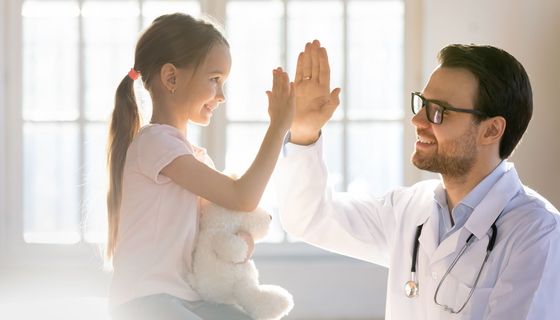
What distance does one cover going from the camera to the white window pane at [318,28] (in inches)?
192

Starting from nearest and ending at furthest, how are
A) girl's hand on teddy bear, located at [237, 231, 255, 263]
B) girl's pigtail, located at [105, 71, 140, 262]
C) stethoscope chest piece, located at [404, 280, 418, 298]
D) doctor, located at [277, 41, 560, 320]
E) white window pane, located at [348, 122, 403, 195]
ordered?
girl's hand on teddy bear, located at [237, 231, 255, 263] < girl's pigtail, located at [105, 71, 140, 262] < doctor, located at [277, 41, 560, 320] < stethoscope chest piece, located at [404, 280, 418, 298] < white window pane, located at [348, 122, 403, 195]

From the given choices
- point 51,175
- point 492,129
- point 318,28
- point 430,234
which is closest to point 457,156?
point 492,129

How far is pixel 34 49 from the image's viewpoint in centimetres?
490

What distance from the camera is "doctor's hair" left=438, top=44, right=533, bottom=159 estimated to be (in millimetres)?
2502

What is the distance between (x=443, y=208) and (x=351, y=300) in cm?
226

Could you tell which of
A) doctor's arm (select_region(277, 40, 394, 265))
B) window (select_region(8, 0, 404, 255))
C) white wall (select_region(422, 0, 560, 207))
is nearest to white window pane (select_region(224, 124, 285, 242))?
window (select_region(8, 0, 404, 255))

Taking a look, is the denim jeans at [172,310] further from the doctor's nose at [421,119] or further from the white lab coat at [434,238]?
the doctor's nose at [421,119]

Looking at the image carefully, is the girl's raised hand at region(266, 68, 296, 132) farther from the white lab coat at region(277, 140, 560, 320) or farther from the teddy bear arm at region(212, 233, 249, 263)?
the white lab coat at region(277, 140, 560, 320)

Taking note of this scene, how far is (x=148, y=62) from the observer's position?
7.15 feet

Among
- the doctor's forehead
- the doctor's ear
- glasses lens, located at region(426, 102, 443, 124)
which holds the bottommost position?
the doctor's ear

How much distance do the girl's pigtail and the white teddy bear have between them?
0.24 metres

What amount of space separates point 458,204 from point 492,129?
0.78 ft

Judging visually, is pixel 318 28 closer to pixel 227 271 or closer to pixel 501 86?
pixel 501 86

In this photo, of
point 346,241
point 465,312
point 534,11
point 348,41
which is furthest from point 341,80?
point 465,312
